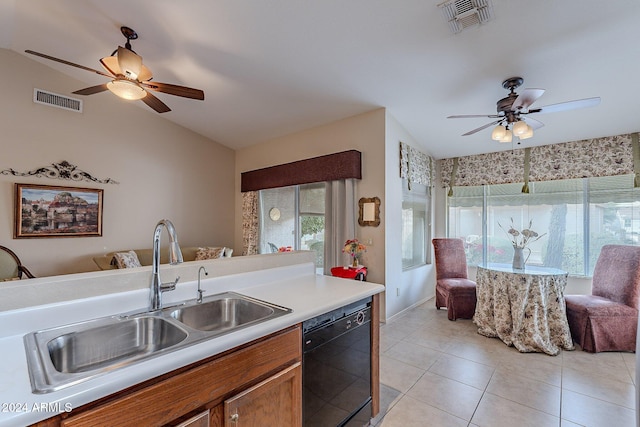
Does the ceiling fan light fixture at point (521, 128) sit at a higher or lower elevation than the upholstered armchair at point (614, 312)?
higher

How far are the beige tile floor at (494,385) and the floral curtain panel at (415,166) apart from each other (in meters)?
2.23

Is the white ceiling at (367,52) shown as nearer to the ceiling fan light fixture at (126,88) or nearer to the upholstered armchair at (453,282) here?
the ceiling fan light fixture at (126,88)

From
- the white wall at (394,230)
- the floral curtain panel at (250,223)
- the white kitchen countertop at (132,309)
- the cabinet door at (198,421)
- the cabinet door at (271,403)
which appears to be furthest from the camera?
the floral curtain panel at (250,223)

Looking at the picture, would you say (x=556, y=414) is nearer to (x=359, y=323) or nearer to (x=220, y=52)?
(x=359, y=323)

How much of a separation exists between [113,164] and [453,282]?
18.1 ft

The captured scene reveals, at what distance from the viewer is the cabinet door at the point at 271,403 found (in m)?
1.11

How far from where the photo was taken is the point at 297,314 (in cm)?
136

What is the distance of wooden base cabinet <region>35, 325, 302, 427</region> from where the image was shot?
2.69 ft

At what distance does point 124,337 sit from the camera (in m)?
1.28

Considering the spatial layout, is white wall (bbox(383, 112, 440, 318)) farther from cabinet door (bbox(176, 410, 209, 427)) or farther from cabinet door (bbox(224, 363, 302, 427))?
cabinet door (bbox(176, 410, 209, 427))

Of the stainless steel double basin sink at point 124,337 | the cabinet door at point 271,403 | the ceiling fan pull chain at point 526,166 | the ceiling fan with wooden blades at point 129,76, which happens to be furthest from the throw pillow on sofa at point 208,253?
the ceiling fan pull chain at point 526,166

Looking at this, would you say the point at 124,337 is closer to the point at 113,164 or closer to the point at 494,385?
the point at 494,385

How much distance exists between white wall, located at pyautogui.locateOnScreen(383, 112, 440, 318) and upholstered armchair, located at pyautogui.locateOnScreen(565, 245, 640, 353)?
183 cm

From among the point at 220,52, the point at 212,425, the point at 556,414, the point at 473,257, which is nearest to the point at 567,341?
the point at 556,414
